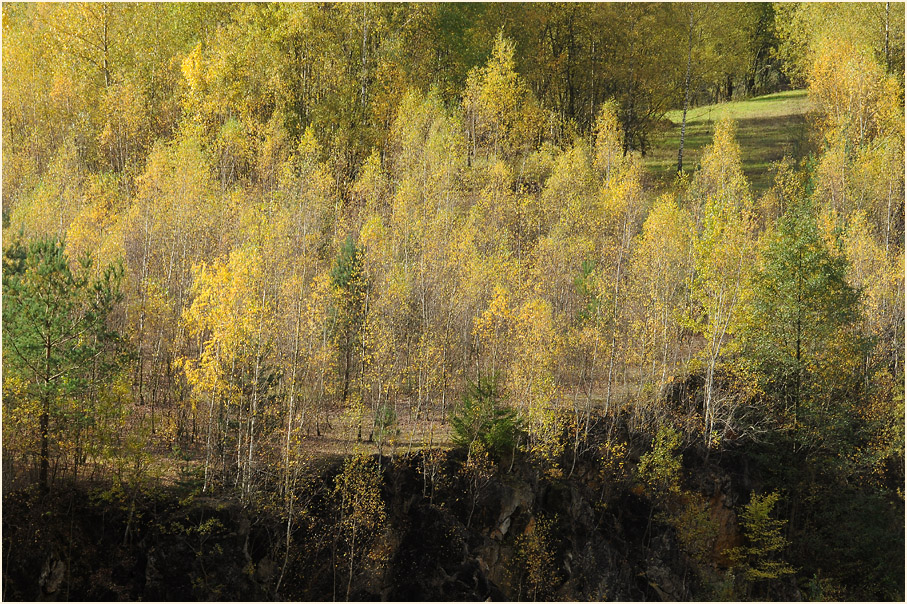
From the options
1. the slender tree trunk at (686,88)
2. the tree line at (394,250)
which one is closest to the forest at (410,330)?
the tree line at (394,250)

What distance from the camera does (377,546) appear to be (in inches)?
1057

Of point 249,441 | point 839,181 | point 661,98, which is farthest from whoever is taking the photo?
point 661,98

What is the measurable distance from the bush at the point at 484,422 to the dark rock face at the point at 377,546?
130 centimetres

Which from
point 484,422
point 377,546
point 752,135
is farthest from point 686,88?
point 377,546

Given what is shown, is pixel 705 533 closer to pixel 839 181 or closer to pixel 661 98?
pixel 839 181

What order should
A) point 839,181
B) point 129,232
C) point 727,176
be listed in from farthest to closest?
point 727,176
point 839,181
point 129,232

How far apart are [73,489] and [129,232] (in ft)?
54.1

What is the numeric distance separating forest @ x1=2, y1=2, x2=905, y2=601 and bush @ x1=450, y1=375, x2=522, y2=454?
0.53 feet

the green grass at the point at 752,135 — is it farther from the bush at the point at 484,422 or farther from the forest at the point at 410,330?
the bush at the point at 484,422

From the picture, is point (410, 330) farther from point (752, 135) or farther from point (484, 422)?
point (752, 135)

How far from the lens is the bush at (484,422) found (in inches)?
1118

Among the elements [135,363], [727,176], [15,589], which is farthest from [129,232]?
[727,176]

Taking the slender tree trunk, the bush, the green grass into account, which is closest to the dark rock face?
the bush

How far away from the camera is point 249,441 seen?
27.2 m
